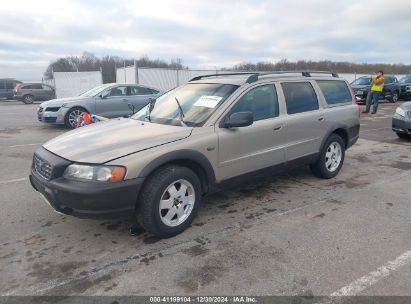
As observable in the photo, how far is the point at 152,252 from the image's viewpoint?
3.35 meters

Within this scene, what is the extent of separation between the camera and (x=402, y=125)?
342 inches

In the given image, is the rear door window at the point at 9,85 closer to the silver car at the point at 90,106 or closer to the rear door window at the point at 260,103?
the silver car at the point at 90,106

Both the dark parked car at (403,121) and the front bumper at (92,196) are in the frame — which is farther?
the dark parked car at (403,121)

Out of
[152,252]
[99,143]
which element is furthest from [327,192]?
[99,143]

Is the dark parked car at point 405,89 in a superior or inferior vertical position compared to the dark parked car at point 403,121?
superior

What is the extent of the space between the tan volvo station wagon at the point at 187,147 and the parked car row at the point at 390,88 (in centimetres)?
1424

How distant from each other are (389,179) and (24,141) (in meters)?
8.56

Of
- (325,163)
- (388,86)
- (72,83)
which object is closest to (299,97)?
(325,163)

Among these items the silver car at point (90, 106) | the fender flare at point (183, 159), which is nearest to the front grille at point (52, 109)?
the silver car at point (90, 106)

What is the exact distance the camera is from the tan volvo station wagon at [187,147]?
10.5 feet

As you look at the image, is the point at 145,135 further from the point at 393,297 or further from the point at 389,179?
the point at 389,179

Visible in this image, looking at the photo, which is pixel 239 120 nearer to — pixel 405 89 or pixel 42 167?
pixel 42 167

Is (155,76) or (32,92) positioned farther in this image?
(32,92)

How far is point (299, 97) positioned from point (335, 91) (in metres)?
1.09
